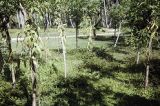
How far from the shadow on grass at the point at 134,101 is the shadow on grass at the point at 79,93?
1440mm

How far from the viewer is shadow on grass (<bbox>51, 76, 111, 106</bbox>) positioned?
2572cm

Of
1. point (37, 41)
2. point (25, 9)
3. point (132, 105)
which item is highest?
point (25, 9)

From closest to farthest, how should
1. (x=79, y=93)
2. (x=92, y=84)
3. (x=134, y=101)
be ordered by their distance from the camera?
(x=134, y=101) < (x=79, y=93) < (x=92, y=84)

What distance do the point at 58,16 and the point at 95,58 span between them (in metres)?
12.5

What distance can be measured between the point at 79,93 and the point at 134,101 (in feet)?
14.9

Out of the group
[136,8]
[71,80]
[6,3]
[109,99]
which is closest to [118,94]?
[109,99]

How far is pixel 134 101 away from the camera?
87.0ft

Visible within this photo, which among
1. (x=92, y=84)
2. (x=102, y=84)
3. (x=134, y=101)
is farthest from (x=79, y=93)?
(x=134, y=101)

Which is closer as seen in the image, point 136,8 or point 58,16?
point 136,8

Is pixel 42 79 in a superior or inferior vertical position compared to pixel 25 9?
inferior

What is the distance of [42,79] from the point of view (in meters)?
32.2

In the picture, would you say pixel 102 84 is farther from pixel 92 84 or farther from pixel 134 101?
pixel 134 101

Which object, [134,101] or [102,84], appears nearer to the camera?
[134,101]

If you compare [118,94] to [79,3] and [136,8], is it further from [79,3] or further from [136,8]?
[79,3]
